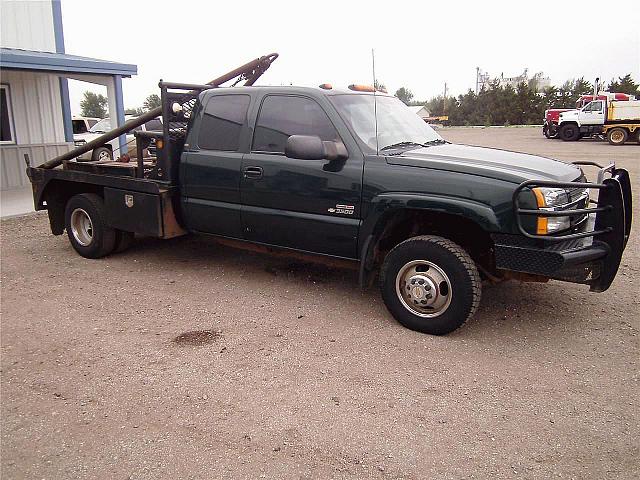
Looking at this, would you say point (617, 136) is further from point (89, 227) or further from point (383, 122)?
point (89, 227)

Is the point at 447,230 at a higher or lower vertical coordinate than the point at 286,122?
lower

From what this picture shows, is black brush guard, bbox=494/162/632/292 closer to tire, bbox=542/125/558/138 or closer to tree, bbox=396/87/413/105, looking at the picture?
tree, bbox=396/87/413/105

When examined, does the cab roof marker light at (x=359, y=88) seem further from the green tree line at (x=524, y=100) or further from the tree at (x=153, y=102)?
the green tree line at (x=524, y=100)

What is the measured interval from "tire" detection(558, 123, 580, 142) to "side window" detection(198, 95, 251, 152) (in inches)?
1114

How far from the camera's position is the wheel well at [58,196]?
6.80 meters

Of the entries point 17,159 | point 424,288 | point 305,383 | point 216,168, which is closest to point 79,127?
Answer: point 17,159

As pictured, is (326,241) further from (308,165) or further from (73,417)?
(73,417)

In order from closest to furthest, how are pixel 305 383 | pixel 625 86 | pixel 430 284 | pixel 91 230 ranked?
pixel 305 383 < pixel 430 284 < pixel 91 230 < pixel 625 86

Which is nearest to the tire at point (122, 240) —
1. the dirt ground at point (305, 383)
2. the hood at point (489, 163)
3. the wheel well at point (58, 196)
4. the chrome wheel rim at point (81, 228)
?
the chrome wheel rim at point (81, 228)

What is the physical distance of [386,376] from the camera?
3648mm

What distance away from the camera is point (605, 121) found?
2664 cm

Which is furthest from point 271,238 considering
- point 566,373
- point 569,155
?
point 569,155

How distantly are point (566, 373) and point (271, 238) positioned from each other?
107 inches

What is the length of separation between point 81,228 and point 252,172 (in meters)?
2.94
